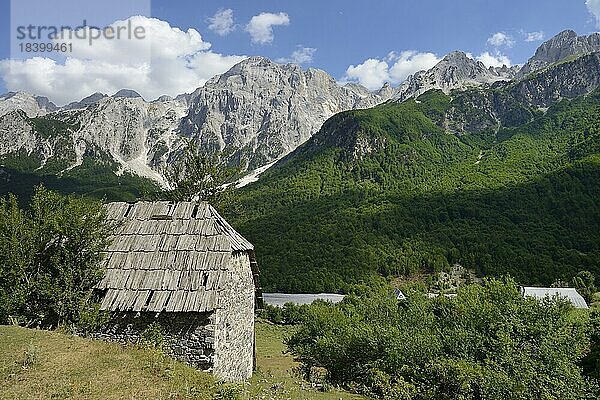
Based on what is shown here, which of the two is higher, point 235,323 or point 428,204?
point 428,204

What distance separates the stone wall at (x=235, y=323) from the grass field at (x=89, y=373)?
6.56ft

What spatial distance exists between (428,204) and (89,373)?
127680 millimetres

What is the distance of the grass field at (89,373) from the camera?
10703mm

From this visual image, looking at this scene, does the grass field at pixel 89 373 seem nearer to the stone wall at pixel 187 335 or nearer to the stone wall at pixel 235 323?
the stone wall at pixel 187 335

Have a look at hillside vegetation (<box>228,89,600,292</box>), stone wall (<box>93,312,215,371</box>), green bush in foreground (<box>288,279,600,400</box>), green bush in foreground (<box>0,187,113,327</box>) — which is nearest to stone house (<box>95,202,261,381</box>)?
stone wall (<box>93,312,215,371</box>)

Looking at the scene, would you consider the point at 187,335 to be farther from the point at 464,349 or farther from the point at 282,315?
the point at 282,315

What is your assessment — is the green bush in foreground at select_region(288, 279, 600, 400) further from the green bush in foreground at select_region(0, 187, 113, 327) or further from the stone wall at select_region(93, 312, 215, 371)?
the green bush in foreground at select_region(0, 187, 113, 327)

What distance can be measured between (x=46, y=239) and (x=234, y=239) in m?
6.84

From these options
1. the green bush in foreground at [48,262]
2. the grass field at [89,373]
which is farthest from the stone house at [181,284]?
the grass field at [89,373]

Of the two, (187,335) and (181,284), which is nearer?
(187,335)

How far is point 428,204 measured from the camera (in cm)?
13212

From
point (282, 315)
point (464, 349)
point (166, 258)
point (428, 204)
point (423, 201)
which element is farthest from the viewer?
point (423, 201)

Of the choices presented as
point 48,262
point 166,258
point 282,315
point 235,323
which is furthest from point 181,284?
point 282,315

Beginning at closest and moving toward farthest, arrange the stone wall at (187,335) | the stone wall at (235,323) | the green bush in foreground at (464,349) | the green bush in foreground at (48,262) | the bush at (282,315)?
the stone wall at (187,335) → the green bush in foreground at (48,262) → the stone wall at (235,323) → the green bush in foreground at (464,349) → the bush at (282,315)
